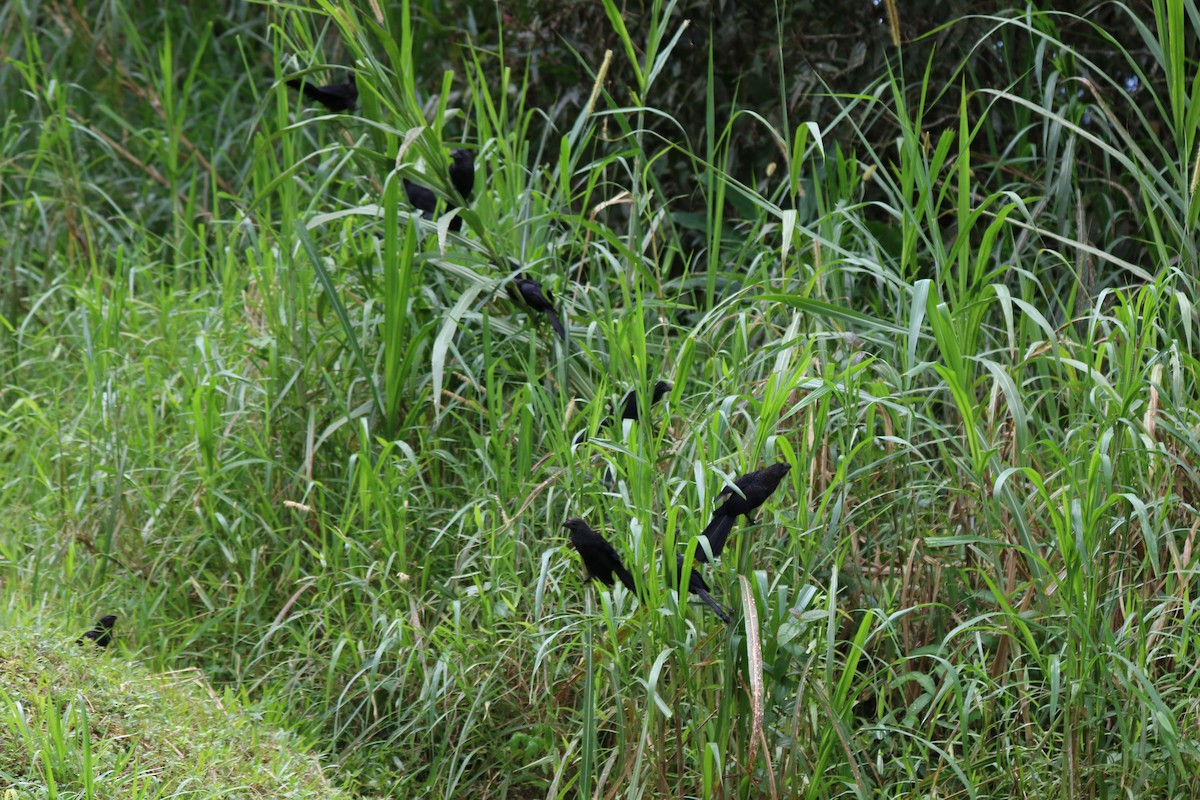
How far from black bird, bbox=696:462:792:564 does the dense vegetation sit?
0.07 metres

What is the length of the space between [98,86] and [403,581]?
3.18 metres

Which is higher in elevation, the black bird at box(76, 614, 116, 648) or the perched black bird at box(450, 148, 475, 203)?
the perched black bird at box(450, 148, 475, 203)

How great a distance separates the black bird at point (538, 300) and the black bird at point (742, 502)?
2.89ft

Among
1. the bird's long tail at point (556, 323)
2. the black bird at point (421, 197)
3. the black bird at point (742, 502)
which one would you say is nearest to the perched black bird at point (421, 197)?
the black bird at point (421, 197)

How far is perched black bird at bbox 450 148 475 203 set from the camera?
3.06m

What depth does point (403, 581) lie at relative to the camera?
2.76m

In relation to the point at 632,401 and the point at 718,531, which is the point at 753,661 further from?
the point at 632,401

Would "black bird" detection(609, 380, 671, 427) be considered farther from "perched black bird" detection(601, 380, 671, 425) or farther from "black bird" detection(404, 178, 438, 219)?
"black bird" detection(404, 178, 438, 219)

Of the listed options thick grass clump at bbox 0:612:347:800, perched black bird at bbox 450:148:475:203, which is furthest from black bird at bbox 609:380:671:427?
thick grass clump at bbox 0:612:347:800

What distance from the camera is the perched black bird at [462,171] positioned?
3061 mm

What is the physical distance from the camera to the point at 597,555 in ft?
7.46

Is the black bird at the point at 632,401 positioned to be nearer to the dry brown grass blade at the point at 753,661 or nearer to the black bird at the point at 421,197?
the dry brown grass blade at the point at 753,661

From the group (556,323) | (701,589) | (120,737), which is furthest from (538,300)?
(120,737)

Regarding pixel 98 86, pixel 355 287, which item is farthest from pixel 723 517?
pixel 98 86
